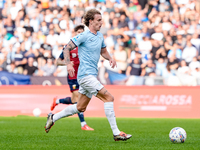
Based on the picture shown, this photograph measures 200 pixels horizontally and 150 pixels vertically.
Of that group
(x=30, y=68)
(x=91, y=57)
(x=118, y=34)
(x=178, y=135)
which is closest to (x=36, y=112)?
(x=30, y=68)

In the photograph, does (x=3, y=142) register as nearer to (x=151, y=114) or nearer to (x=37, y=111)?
(x=37, y=111)

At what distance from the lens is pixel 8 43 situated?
61.1ft

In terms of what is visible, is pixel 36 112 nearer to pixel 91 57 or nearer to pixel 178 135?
pixel 91 57

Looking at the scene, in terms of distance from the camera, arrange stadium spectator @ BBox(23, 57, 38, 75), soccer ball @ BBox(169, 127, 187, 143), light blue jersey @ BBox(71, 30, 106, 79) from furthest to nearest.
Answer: stadium spectator @ BBox(23, 57, 38, 75)
light blue jersey @ BBox(71, 30, 106, 79)
soccer ball @ BBox(169, 127, 187, 143)

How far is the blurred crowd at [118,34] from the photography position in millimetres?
16922

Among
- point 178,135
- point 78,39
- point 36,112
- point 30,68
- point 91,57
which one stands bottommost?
point 36,112

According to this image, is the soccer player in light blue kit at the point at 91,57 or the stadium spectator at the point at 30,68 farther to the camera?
the stadium spectator at the point at 30,68

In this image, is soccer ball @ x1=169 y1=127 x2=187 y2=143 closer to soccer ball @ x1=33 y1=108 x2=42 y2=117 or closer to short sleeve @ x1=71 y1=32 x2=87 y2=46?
short sleeve @ x1=71 y1=32 x2=87 y2=46

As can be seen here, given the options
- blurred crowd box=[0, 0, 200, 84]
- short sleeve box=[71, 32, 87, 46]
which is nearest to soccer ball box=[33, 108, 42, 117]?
blurred crowd box=[0, 0, 200, 84]

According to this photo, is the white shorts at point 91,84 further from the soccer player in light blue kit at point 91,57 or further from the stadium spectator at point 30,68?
the stadium spectator at point 30,68

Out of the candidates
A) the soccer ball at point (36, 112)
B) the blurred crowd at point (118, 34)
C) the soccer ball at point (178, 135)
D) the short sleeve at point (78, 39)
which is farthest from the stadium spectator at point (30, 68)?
the soccer ball at point (178, 135)

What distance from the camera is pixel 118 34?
61.2 ft

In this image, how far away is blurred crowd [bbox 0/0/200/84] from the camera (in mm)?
16922

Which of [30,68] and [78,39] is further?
[30,68]
